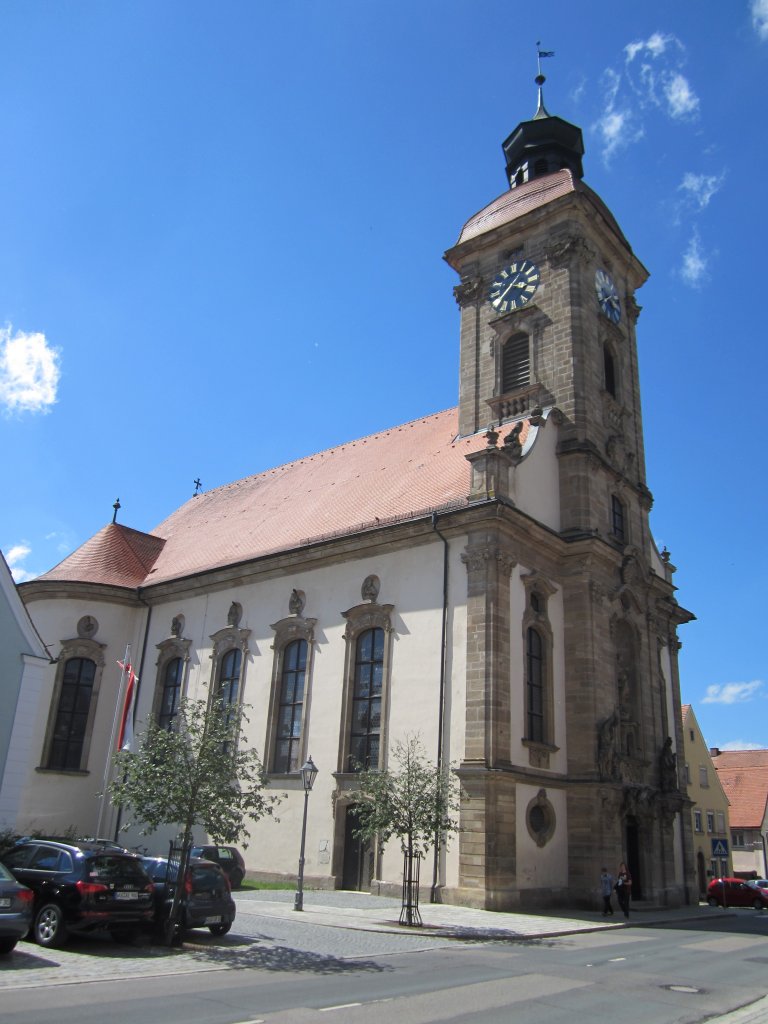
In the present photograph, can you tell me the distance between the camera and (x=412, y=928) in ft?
54.1

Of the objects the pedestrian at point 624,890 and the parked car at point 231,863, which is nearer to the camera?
the parked car at point 231,863

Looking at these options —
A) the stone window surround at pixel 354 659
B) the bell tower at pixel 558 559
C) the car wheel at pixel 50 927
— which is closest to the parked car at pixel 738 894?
the bell tower at pixel 558 559

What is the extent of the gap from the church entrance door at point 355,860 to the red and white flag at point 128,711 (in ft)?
26.5

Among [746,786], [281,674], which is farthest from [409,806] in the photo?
[746,786]

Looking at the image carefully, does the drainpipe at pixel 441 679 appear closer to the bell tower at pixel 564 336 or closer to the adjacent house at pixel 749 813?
the bell tower at pixel 564 336

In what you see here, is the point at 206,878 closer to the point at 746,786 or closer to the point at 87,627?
the point at 87,627

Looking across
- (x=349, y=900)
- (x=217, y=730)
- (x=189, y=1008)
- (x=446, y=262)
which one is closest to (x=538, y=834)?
(x=349, y=900)

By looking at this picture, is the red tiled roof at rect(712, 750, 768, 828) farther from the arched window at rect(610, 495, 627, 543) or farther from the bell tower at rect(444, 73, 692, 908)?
the arched window at rect(610, 495, 627, 543)

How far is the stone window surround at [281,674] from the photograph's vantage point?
2656 cm

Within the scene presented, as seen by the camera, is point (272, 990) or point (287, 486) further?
point (287, 486)

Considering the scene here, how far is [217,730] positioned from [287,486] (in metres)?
21.4

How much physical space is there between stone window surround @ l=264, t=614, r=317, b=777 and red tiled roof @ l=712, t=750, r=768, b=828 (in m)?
39.8

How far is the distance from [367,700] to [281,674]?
13.1 ft

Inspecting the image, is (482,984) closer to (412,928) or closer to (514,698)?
(412,928)
